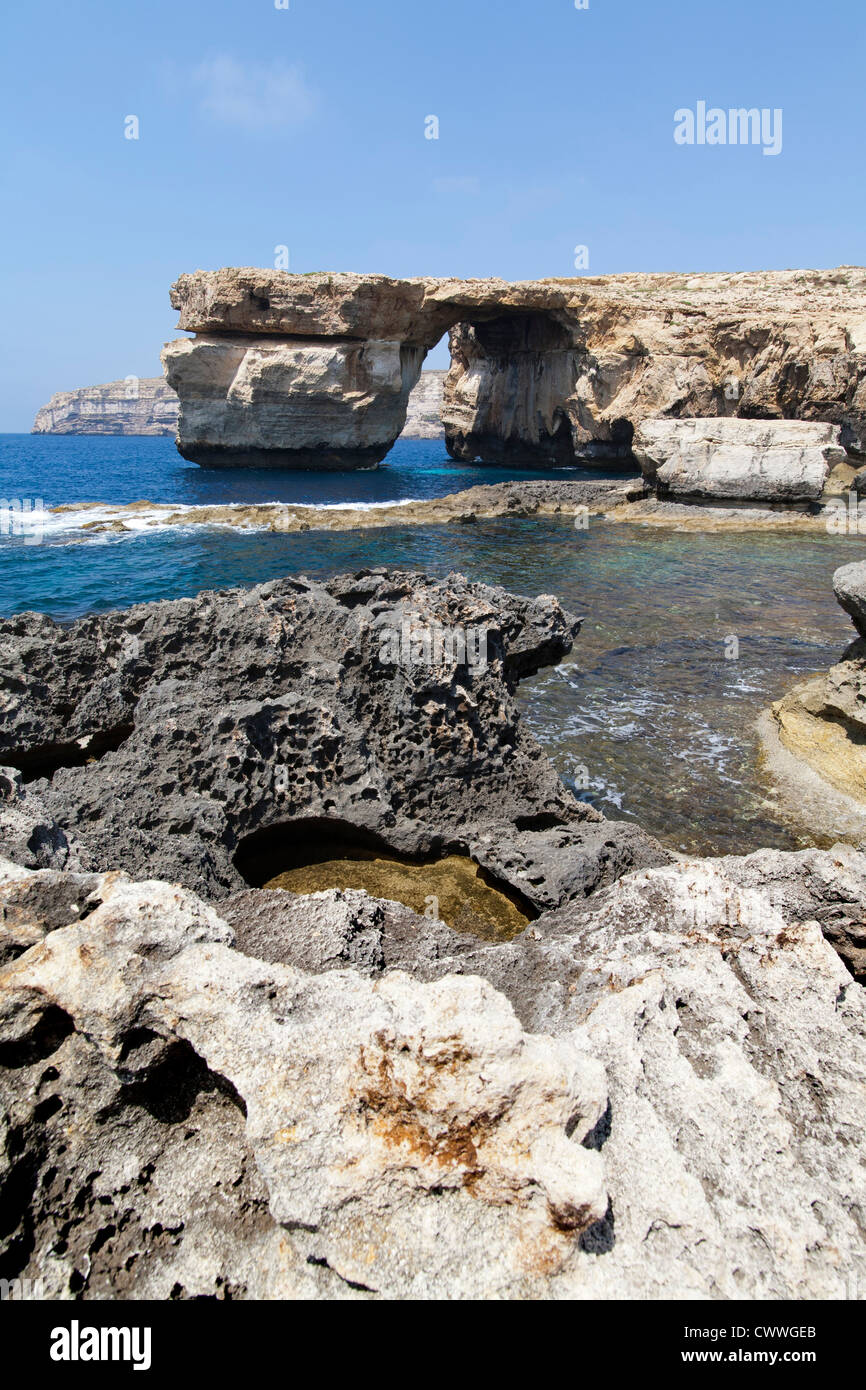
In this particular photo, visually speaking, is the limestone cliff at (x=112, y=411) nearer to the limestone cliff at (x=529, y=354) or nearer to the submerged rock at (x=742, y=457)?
the limestone cliff at (x=529, y=354)

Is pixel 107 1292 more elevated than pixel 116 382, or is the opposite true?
pixel 116 382

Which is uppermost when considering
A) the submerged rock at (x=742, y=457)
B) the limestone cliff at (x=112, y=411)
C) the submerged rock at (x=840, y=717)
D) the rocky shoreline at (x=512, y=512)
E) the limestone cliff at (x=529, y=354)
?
the limestone cliff at (x=112, y=411)

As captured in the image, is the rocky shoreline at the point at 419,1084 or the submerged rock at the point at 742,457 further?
the submerged rock at the point at 742,457

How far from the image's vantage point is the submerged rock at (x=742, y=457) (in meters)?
28.7

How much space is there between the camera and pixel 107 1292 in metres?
2.14

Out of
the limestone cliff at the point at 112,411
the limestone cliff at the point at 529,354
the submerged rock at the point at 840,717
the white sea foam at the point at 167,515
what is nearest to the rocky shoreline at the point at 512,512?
the white sea foam at the point at 167,515

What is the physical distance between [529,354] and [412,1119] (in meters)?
52.9

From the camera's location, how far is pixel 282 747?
5.14 metres

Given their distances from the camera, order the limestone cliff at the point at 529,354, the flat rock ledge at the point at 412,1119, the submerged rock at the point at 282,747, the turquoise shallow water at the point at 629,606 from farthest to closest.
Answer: the limestone cliff at the point at 529,354
the turquoise shallow water at the point at 629,606
the submerged rock at the point at 282,747
the flat rock ledge at the point at 412,1119

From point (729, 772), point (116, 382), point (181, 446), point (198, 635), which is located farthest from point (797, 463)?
point (116, 382)

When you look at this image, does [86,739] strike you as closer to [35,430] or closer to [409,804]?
[409,804]

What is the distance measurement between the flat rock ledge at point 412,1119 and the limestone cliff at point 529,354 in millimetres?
36086

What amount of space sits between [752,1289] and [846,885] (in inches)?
86.4

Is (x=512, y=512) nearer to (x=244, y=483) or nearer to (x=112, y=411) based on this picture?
(x=244, y=483)
